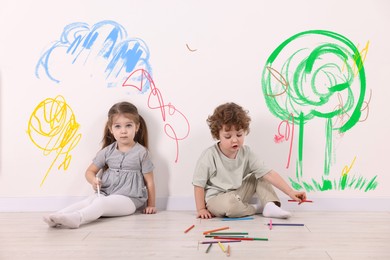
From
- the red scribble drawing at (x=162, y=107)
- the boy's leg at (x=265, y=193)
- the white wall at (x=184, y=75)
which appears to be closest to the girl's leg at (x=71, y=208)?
the white wall at (x=184, y=75)

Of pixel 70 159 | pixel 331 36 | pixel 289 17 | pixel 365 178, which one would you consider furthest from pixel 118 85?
pixel 365 178

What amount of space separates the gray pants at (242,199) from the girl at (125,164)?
0.27 m

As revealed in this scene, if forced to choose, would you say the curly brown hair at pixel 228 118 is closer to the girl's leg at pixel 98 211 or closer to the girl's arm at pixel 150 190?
the girl's arm at pixel 150 190

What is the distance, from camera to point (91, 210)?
1708mm

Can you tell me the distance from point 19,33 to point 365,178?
1.52 m

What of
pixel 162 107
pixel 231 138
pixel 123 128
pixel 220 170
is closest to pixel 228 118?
pixel 231 138

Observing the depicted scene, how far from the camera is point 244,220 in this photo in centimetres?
178

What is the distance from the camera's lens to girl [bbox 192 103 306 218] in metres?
1.86

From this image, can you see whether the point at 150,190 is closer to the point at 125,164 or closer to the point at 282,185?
the point at 125,164

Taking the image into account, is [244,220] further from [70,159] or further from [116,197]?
[70,159]

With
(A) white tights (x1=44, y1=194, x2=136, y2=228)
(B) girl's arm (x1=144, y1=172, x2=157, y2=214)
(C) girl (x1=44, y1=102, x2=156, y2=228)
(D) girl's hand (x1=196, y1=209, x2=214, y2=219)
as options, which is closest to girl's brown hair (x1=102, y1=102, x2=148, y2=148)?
(C) girl (x1=44, y1=102, x2=156, y2=228)

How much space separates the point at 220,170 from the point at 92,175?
51cm

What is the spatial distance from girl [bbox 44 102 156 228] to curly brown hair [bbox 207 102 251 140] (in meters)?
0.30

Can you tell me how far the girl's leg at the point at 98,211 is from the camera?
159 cm
